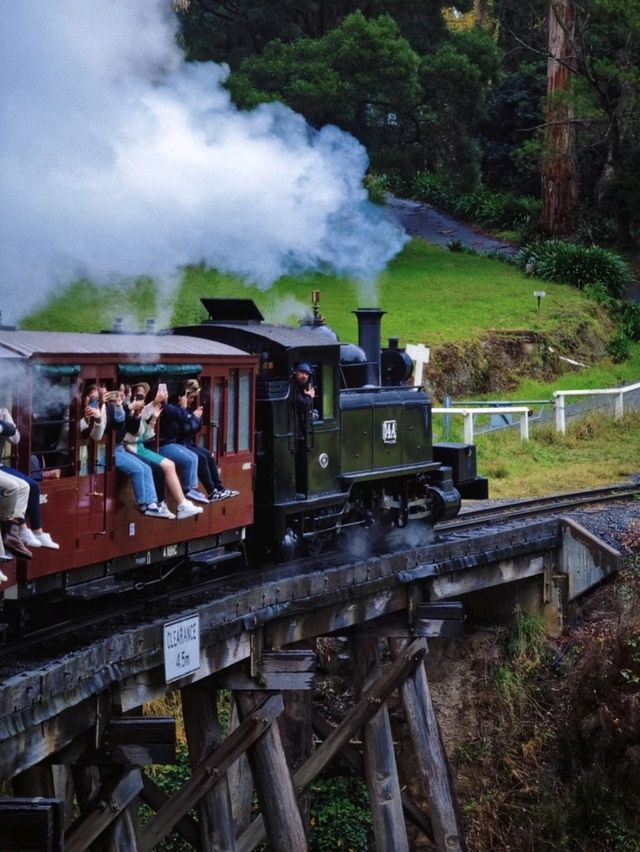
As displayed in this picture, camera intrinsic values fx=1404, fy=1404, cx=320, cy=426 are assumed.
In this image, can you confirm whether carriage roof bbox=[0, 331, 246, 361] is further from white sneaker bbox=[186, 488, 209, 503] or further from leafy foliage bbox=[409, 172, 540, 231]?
leafy foliage bbox=[409, 172, 540, 231]

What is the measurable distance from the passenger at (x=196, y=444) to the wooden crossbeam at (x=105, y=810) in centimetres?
304

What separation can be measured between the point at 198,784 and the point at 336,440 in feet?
15.2

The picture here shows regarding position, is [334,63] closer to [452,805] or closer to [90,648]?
[452,805]

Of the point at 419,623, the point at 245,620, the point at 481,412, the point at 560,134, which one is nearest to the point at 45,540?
the point at 245,620

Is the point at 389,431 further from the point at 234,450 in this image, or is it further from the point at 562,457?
the point at 562,457

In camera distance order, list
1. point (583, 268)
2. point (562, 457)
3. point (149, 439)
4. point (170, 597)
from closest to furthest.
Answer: point (149, 439)
point (170, 597)
point (562, 457)
point (583, 268)

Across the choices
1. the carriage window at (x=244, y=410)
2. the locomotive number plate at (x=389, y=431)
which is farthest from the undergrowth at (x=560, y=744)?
the carriage window at (x=244, y=410)

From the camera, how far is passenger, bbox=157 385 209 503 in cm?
1162

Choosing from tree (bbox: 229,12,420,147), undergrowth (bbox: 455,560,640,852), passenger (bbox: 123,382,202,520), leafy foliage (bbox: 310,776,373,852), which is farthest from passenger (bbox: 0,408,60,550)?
tree (bbox: 229,12,420,147)

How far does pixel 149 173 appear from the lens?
15.0 meters

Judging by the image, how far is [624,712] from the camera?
13977 millimetres

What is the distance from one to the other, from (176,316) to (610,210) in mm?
→ 20035

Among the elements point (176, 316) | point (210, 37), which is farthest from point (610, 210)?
point (176, 316)

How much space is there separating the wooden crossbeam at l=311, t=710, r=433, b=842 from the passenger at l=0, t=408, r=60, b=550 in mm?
5065
